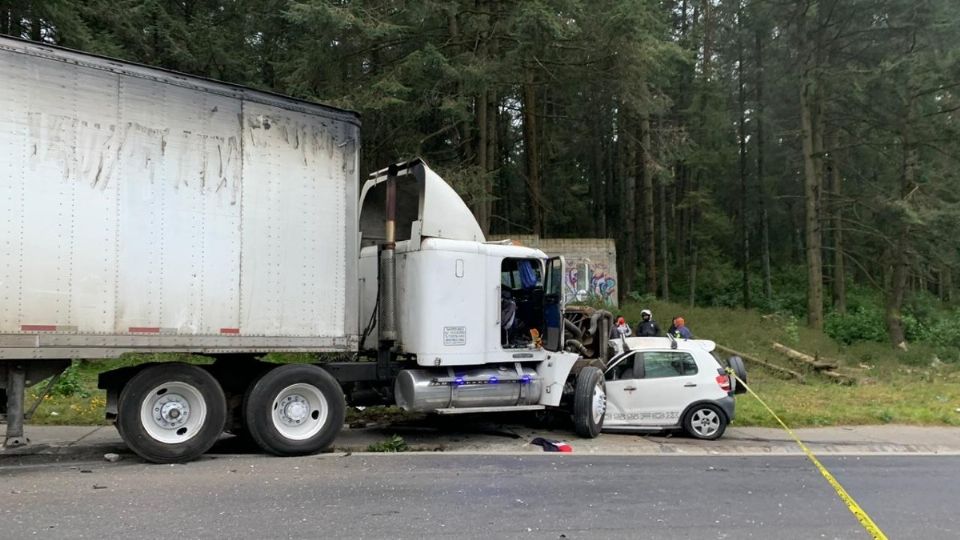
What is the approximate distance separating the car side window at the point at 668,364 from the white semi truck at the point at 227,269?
3.09ft

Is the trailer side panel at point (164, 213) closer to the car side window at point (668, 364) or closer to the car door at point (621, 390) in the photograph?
the car door at point (621, 390)

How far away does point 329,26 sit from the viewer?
1585 centimetres

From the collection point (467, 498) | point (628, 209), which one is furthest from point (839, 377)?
point (628, 209)

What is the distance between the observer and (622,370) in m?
10.6

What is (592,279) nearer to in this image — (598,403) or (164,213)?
(598,403)

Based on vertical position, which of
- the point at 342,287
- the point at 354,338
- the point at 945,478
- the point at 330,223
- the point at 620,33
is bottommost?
the point at 945,478

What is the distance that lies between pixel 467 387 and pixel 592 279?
1390 centimetres

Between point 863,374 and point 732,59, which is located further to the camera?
point 732,59

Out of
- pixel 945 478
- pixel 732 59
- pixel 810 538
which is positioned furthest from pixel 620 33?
pixel 732 59

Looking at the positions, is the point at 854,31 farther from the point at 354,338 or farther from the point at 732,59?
the point at 354,338

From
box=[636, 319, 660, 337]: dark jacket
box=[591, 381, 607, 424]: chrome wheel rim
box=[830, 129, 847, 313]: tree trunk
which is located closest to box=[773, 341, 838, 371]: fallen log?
box=[636, 319, 660, 337]: dark jacket

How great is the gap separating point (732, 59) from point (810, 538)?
33679mm

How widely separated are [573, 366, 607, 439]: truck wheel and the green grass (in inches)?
117

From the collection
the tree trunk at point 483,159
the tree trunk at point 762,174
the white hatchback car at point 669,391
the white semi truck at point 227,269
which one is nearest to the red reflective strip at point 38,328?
the white semi truck at point 227,269
